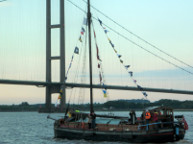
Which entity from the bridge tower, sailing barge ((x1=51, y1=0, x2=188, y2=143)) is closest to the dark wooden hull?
sailing barge ((x1=51, y1=0, x2=188, y2=143))

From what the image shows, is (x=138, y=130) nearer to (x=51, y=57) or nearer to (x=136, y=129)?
(x=136, y=129)

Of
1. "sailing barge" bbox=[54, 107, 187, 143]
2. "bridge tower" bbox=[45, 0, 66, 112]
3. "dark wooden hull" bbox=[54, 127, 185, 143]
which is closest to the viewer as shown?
"dark wooden hull" bbox=[54, 127, 185, 143]

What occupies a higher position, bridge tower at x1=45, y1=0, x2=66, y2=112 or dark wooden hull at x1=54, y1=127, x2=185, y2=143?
bridge tower at x1=45, y1=0, x2=66, y2=112

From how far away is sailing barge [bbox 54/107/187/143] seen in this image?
1065 inches

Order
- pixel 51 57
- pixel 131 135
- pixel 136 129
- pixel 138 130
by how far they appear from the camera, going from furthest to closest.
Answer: pixel 51 57 < pixel 136 129 < pixel 131 135 < pixel 138 130

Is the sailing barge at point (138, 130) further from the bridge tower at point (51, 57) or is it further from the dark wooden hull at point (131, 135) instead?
the bridge tower at point (51, 57)

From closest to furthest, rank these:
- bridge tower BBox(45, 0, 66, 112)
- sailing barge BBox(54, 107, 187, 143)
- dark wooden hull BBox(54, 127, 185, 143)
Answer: dark wooden hull BBox(54, 127, 185, 143), sailing barge BBox(54, 107, 187, 143), bridge tower BBox(45, 0, 66, 112)

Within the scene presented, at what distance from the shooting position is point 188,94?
92312mm

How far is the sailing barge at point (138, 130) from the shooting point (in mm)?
27047

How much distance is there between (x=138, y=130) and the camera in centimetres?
2730

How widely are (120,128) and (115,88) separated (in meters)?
59.9

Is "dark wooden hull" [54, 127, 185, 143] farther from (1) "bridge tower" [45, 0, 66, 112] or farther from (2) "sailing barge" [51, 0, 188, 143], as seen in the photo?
(1) "bridge tower" [45, 0, 66, 112]

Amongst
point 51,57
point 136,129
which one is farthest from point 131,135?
point 51,57

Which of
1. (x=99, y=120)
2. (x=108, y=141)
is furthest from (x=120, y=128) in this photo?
(x=99, y=120)
